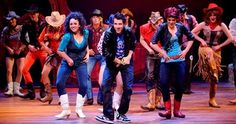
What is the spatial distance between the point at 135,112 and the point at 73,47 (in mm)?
1601

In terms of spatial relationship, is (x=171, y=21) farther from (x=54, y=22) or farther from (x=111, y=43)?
(x=54, y=22)

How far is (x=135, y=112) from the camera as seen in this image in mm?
8133

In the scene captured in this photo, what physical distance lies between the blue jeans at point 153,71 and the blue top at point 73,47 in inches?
54.6

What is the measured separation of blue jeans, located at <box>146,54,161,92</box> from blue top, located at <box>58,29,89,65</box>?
139cm

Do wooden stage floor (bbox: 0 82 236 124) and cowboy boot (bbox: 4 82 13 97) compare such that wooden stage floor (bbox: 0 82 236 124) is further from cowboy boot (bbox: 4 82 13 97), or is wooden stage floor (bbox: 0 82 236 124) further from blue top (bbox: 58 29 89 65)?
blue top (bbox: 58 29 89 65)

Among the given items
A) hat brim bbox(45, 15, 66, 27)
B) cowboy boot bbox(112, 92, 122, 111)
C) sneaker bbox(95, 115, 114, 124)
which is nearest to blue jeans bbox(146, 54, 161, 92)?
cowboy boot bbox(112, 92, 122, 111)

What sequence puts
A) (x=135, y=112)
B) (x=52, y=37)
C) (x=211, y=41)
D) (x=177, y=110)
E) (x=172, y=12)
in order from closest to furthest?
(x=172, y=12), (x=177, y=110), (x=135, y=112), (x=211, y=41), (x=52, y=37)

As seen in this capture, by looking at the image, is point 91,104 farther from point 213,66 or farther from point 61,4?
point 61,4

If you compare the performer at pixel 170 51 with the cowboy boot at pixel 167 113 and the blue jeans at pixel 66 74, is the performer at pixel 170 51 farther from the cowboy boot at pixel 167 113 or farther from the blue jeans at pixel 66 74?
the blue jeans at pixel 66 74

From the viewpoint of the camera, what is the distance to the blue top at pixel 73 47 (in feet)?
24.1

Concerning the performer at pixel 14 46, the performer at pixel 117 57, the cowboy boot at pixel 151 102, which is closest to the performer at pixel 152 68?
the cowboy boot at pixel 151 102

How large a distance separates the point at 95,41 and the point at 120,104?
7.19 feet

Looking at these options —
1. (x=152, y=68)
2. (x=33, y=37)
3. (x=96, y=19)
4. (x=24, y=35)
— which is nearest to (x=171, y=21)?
(x=152, y=68)

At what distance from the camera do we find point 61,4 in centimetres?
1223
